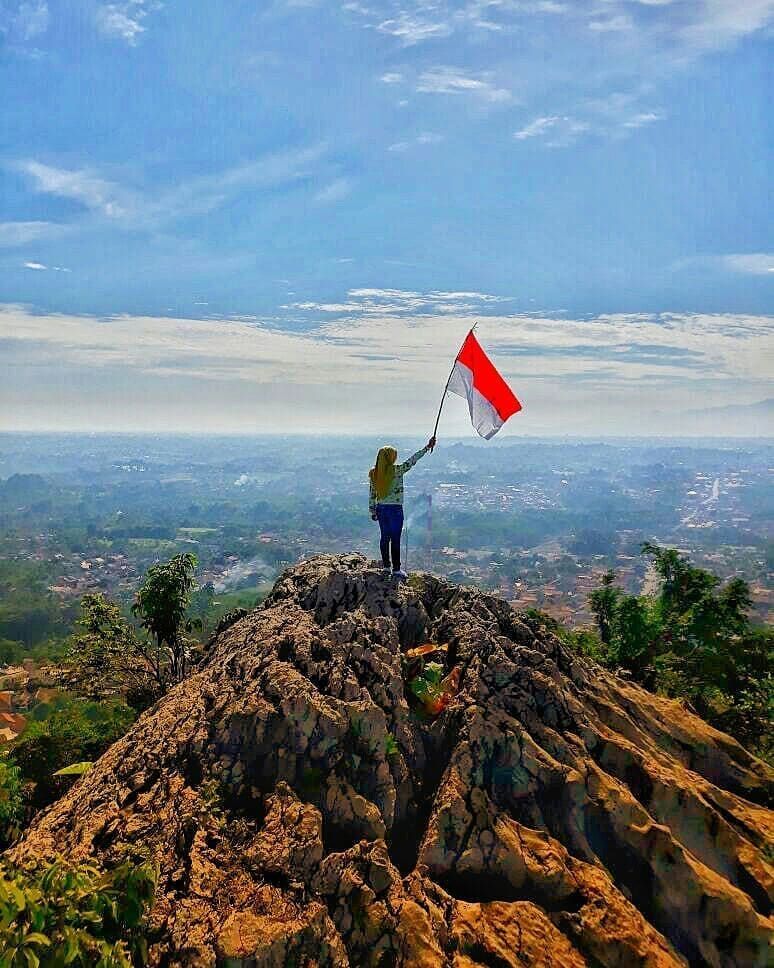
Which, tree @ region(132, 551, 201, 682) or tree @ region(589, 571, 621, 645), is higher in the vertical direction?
tree @ region(132, 551, 201, 682)

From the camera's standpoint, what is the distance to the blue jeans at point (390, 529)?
12602mm

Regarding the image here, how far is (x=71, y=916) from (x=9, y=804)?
9.42 metres

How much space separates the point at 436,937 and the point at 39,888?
4054 millimetres

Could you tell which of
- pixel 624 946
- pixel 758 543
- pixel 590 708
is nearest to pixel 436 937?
pixel 624 946

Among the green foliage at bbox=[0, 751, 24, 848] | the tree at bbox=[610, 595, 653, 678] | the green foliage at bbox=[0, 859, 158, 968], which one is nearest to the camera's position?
the green foliage at bbox=[0, 859, 158, 968]

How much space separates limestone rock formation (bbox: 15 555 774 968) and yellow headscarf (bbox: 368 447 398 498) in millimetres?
2632

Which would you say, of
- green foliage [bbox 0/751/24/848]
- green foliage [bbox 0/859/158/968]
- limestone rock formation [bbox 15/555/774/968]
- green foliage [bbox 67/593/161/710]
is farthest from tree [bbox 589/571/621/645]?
green foliage [bbox 0/859/158/968]

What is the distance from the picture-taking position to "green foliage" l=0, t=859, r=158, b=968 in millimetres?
3910

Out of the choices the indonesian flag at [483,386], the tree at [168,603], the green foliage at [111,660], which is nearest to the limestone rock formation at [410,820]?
the indonesian flag at [483,386]

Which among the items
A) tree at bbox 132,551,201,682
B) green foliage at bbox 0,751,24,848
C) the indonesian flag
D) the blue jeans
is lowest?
green foliage at bbox 0,751,24,848

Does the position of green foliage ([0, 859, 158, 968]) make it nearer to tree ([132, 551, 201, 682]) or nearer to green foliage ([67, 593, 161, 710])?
tree ([132, 551, 201, 682])

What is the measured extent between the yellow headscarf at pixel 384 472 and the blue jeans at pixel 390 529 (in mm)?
344

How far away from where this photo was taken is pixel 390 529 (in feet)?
41.6

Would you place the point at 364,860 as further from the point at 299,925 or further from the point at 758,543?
the point at 758,543
